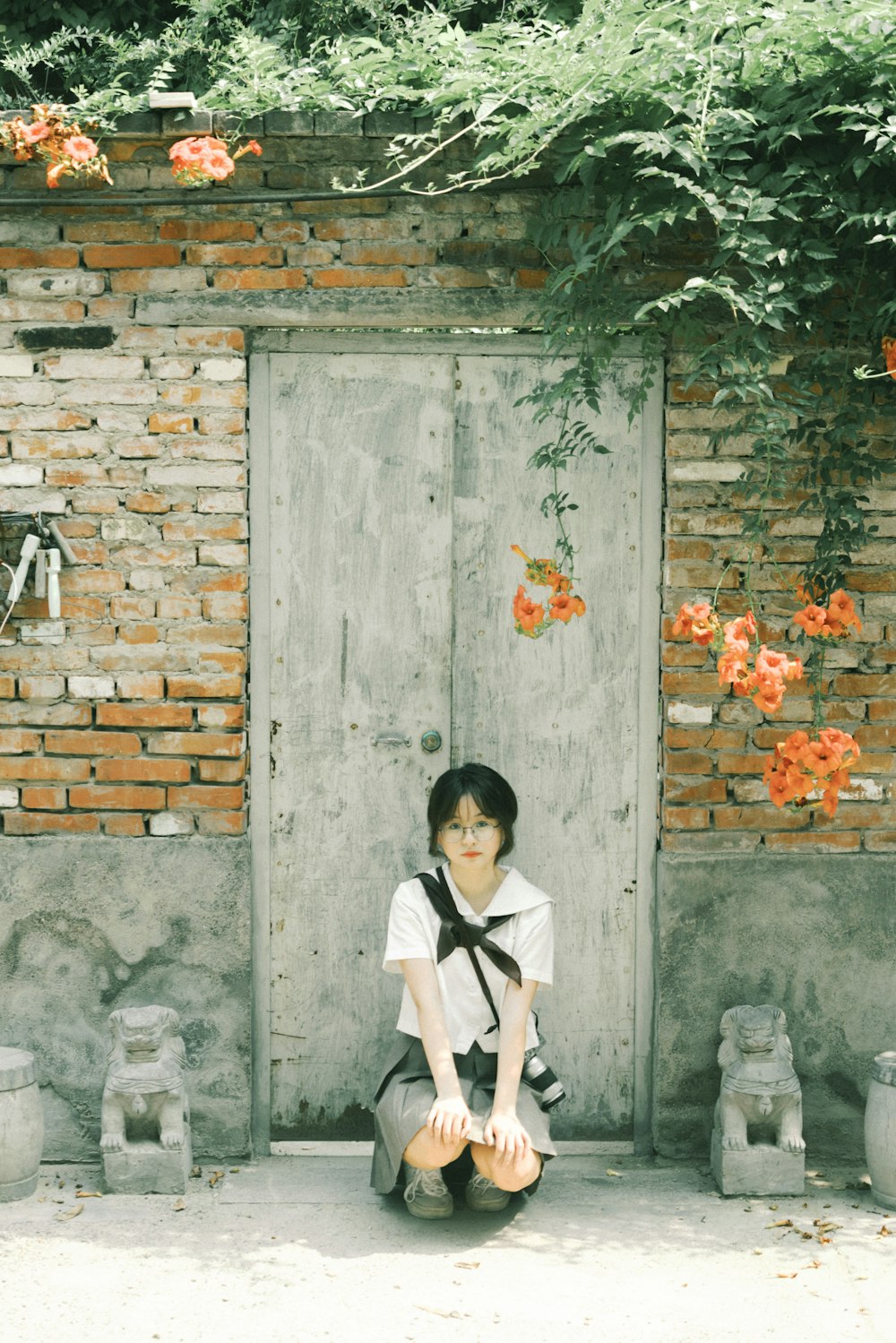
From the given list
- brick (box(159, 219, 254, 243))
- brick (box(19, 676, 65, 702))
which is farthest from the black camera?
brick (box(159, 219, 254, 243))

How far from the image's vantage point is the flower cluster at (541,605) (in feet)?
12.3

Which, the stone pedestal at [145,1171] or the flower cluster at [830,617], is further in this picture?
the stone pedestal at [145,1171]

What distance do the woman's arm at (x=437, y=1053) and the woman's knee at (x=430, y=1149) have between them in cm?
3

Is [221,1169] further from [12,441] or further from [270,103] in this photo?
[270,103]

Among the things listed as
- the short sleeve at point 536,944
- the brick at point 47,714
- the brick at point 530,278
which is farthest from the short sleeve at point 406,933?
the brick at point 530,278

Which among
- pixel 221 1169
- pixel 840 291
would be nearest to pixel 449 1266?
pixel 221 1169

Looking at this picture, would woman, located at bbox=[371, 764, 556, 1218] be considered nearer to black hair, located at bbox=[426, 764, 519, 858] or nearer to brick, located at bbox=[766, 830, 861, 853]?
black hair, located at bbox=[426, 764, 519, 858]

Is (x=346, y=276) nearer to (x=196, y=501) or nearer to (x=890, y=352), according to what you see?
(x=196, y=501)

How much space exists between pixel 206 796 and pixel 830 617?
1.94 meters

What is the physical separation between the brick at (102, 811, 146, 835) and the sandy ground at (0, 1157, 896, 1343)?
1.05 meters

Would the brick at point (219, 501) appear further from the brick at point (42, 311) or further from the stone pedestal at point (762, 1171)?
the stone pedestal at point (762, 1171)

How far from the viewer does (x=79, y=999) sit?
4.12 metres

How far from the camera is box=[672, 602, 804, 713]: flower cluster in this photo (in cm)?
346

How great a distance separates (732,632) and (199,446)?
1718 millimetres
